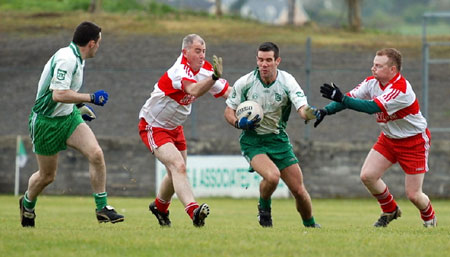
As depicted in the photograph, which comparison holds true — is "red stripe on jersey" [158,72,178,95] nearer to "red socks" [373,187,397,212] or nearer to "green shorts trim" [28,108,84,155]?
"green shorts trim" [28,108,84,155]

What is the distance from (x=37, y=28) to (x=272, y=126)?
1076 inches

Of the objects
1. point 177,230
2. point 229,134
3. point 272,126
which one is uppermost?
point 272,126

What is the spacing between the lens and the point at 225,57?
114ft

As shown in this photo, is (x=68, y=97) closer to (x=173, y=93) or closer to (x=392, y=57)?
(x=173, y=93)

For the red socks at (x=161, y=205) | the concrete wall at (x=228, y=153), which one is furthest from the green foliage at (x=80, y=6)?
the red socks at (x=161, y=205)

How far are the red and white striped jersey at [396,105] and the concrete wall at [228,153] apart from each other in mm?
10434

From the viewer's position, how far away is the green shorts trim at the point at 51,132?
1094 cm

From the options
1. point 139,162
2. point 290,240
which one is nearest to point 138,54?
point 139,162

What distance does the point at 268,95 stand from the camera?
11.2m

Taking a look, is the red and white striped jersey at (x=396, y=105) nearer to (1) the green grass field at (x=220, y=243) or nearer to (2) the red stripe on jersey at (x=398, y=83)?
(2) the red stripe on jersey at (x=398, y=83)

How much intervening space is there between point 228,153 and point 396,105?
11.3 metres

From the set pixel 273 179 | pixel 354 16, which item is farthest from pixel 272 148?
pixel 354 16

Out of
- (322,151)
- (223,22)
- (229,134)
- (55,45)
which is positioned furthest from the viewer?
(223,22)

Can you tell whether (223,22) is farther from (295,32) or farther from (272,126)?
(272,126)
